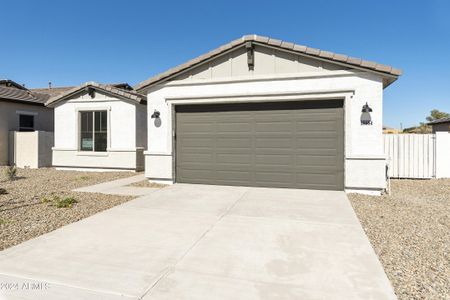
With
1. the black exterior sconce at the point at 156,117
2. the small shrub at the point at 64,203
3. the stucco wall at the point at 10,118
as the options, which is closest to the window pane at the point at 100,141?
the black exterior sconce at the point at 156,117

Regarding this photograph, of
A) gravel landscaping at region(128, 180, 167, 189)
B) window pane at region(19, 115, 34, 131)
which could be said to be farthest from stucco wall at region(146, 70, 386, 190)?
window pane at region(19, 115, 34, 131)

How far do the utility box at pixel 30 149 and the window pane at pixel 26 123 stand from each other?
1067mm

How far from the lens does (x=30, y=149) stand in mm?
14805

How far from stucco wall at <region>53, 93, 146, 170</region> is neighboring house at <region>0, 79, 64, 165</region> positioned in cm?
366

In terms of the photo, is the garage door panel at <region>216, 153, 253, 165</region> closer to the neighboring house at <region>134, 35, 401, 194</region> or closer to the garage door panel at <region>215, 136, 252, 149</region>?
the neighboring house at <region>134, 35, 401, 194</region>

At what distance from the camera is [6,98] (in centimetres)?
1505

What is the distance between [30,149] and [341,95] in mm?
15361

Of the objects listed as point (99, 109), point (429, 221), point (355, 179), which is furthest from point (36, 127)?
point (429, 221)

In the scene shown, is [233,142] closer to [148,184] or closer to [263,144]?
[263,144]

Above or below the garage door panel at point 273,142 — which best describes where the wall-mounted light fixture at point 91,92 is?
above

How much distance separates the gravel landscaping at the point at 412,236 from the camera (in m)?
3.15

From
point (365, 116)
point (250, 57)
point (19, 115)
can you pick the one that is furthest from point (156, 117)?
point (19, 115)

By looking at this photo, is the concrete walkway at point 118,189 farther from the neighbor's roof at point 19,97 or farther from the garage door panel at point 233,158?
the neighbor's roof at point 19,97

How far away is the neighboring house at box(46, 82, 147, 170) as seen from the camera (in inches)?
503
